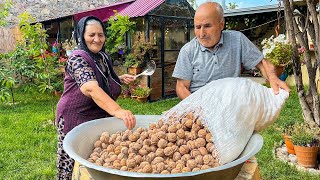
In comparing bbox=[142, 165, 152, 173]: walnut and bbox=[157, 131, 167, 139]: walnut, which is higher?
bbox=[157, 131, 167, 139]: walnut

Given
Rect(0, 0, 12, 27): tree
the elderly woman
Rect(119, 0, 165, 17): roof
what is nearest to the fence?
Rect(0, 0, 12, 27): tree

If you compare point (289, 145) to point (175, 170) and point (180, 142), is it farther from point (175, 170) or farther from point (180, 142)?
point (175, 170)

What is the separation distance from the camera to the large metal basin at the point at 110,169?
110 cm

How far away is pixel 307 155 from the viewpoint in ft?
11.2

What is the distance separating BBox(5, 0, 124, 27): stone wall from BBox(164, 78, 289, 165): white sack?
9853 millimetres

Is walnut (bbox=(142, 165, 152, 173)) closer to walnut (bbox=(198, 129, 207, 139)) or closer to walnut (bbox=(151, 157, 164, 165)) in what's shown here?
walnut (bbox=(151, 157, 164, 165))

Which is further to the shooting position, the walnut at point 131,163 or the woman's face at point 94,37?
the woman's face at point 94,37

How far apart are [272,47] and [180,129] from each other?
17.8ft

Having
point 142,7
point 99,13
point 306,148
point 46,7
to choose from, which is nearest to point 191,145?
point 306,148

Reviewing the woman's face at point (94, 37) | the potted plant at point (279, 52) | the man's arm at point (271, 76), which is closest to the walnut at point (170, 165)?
the man's arm at point (271, 76)

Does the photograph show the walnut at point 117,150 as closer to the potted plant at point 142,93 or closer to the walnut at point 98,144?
the walnut at point 98,144

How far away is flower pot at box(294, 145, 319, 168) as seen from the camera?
341 cm

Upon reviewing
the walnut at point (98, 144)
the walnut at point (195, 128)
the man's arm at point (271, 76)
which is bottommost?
the walnut at point (98, 144)

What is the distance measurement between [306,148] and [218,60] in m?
2.01
